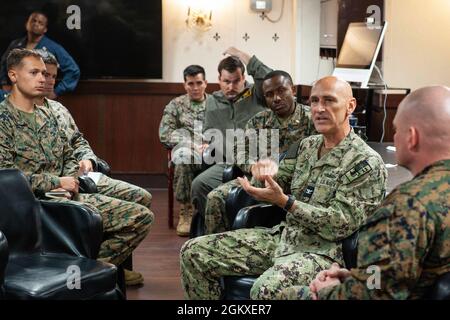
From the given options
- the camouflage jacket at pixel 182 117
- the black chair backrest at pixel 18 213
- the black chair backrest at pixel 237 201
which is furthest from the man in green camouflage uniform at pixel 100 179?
the camouflage jacket at pixel 182 117

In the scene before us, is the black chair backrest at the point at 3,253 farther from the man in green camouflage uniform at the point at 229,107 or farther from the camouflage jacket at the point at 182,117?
the camouflage jacket at the point at 182,117

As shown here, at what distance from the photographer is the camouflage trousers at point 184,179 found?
18.5 feet

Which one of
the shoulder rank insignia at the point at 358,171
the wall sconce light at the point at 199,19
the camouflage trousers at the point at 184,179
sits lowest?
the camouflage trousers at the point at 184,179

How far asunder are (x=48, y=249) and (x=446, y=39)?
455 cm

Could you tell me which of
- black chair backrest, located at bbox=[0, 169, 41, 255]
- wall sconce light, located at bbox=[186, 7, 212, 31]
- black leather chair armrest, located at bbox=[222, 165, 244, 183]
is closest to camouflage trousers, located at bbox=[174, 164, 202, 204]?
black leather chair armrest, located at bbox=[222, 165, 244, 183]

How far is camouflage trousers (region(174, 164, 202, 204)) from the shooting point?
5641mm

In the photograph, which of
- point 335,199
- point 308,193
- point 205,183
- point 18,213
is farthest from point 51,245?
point 205,183

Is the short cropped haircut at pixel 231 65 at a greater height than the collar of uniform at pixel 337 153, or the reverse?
the short cropped haircut at pixel 231 65

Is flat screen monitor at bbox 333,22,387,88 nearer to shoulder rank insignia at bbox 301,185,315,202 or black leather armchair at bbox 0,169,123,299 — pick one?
shoulder rank insignia at bbox 301,185,315,202

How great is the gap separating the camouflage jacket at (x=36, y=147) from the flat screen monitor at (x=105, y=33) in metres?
3.34

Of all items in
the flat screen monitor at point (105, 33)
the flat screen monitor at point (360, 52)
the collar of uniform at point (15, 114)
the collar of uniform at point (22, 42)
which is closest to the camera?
the collar of uniform at point (15, 114)

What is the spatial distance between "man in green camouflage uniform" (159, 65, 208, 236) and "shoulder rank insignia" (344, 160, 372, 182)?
2.75 meters

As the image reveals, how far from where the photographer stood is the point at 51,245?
3381 mm

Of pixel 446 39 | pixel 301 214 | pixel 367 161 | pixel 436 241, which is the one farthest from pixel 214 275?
pixel 446 39
